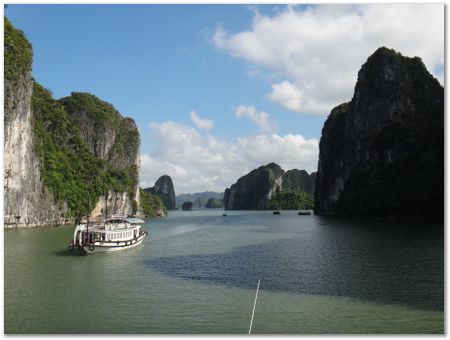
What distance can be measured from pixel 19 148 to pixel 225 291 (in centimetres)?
5778

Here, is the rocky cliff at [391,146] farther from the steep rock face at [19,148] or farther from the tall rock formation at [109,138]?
the steep rock face at [19,148]

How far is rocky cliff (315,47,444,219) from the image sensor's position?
10169 centimetres

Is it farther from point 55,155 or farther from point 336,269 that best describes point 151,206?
point 336,269

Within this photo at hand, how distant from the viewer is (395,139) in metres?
117

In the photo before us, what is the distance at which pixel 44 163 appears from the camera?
290 ft

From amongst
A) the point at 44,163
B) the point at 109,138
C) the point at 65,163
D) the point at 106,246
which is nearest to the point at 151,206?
the point at 109,138

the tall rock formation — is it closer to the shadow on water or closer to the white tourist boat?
the white tourist boat

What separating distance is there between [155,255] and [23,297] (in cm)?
2035

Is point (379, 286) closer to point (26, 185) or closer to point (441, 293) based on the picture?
point (441, 293)

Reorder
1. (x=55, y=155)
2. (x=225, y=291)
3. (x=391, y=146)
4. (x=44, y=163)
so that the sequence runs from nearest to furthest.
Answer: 1. (x=225, y=291)
2. (x=44, y=163)
3. (x=55, y=155)
4. (x=391, y=146)

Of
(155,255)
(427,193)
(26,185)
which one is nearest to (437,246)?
(155,255)

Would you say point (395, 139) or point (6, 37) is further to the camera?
point (395, 139)

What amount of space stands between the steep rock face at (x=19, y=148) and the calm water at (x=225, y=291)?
28684mm

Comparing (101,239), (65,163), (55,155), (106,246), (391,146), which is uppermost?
(391,146)
